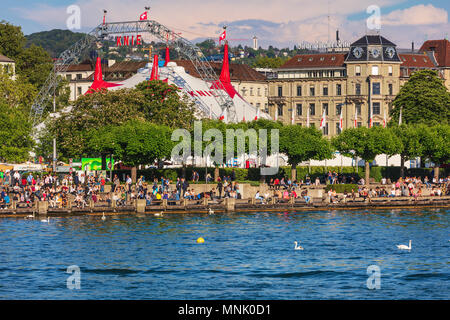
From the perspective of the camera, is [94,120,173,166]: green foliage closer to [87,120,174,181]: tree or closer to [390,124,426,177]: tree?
[87,120,174,181]: tree

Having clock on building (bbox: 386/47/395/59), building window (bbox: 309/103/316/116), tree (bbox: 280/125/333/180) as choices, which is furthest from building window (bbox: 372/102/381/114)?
tree (bbox: 280/125/333/180)

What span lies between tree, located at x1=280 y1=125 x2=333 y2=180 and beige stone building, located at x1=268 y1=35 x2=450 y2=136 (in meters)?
47.0

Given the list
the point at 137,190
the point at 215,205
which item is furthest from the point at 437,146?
the point at 137,190

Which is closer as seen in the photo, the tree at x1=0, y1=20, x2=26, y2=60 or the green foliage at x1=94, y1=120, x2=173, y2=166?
the green foliage at x1=94, y1=120, x2=173, y2=166

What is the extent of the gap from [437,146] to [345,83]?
48498 millimetres

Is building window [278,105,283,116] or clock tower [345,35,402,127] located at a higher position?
clock tower [345,35,402,127]

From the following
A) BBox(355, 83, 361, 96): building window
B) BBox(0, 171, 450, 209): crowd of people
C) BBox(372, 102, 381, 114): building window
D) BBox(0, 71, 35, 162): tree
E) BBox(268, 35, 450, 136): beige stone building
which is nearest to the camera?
BBox(0, 171, 450, 209): crowd of people

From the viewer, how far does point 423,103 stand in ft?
360

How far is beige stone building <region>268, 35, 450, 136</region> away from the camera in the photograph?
444 feet

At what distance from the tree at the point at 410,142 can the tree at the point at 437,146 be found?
1.88 feet

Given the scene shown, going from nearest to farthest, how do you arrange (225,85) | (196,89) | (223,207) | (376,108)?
1. (223,207)
2. (196,89)
3. (225,85)
4. (376,108)

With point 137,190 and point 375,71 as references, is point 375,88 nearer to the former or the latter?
point 375,71
